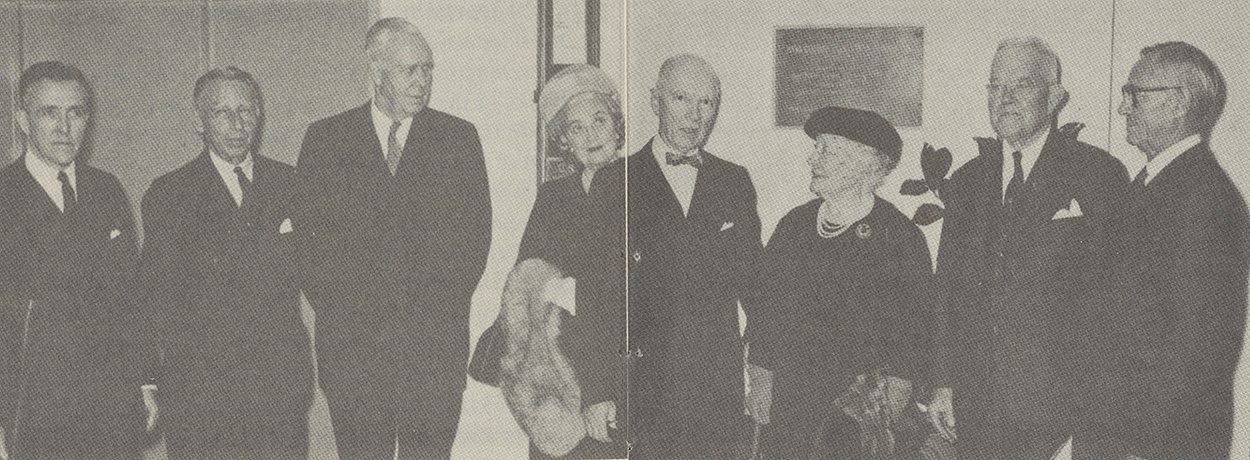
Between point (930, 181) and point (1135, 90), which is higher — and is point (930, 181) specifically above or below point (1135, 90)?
below

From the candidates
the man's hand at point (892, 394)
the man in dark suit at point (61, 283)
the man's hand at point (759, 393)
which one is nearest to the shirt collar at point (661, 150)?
the man's hand at point (759, 393)

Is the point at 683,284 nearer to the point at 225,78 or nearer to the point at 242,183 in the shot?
the point at 242,183

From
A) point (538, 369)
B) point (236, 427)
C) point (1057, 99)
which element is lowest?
point (236, 427)

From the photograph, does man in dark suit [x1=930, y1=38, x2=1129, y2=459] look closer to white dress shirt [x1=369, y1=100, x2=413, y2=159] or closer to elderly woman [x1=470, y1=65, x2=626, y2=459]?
elderly woman [x1=470, y1=65, x2=626, y2=459]

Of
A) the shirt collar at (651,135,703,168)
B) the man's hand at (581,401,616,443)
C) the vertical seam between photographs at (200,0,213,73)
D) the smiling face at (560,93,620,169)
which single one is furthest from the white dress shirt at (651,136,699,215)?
the vertical seam between photographs at (200,0,213,73)

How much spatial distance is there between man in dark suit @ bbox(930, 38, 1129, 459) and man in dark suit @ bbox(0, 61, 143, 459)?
82.5 inches

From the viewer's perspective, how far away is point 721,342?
2.70m

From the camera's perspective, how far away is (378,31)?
2596mm

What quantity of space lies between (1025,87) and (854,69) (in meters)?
0.44

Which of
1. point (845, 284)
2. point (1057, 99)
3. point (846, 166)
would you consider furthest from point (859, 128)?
point (1057, 99)

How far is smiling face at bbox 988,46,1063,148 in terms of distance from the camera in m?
2.65

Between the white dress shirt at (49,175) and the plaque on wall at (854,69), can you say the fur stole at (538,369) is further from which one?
the white dress shirt at (49,175)

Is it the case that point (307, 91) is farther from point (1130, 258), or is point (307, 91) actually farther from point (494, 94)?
point (1130, 258)

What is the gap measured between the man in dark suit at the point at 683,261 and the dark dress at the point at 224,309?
2.79 feet
